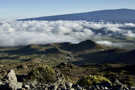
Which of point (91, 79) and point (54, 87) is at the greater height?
point (54, 87)

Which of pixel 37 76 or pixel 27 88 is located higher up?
pixel 27 88

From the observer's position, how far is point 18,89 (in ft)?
206

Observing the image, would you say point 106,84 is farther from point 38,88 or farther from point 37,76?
point 37,76

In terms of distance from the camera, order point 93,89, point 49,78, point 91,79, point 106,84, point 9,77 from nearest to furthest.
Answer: point 93,89 < point 106,84 < point 9,77 < point 91,79 < point 49,78

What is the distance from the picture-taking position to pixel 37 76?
128125 mm

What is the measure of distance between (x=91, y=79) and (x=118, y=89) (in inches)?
1722

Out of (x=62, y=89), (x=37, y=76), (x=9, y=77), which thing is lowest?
(x=37, y=76)

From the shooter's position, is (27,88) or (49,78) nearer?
(27,88)

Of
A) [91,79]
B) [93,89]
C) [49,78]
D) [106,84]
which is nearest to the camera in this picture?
[93,89]

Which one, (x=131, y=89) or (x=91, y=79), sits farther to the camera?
(x=91, y=79)

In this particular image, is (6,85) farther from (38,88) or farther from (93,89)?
(93,89)

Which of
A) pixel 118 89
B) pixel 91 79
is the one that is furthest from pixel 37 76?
pixel 118 89

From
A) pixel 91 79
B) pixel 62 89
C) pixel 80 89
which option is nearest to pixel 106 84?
pixel 80 89

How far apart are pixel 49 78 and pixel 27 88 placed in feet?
187
